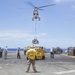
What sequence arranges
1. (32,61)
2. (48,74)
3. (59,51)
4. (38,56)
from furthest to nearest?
(59,51)
(38,56)
(32,61)
(48,74)

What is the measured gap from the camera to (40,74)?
761 inches

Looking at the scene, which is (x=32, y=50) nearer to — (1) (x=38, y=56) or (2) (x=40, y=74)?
(2) (x=40, y=74)

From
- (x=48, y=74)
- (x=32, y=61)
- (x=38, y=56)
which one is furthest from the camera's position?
(x=38, y=56)

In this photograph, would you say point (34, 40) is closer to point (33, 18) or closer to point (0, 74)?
point (33, 18)

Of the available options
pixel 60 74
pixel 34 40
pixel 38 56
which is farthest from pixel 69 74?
pixel 34 40

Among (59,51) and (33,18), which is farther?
(59,51)

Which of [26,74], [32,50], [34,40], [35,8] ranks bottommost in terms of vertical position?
[26,74]

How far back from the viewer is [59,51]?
83500 mm

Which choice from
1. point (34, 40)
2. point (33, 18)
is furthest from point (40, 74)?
point (34, 40)

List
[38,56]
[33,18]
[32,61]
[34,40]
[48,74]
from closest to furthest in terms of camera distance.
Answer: [48,74]
[32,61]
[38,56]
[33,18]
[34,40]

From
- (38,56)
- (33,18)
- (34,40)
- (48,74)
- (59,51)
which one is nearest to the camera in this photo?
(48,74)

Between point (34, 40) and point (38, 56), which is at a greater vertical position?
point (34, 40)

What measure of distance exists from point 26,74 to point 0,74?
1575 millimetres

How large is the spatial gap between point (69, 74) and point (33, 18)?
33434 mm
